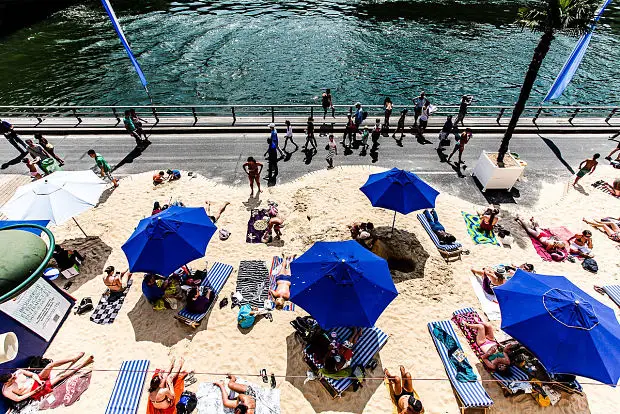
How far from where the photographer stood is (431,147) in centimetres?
1778

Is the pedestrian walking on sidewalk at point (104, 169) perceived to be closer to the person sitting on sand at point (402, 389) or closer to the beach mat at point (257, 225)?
the beach mat at point (257, 225)

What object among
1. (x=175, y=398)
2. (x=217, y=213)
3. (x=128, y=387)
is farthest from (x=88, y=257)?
(x=175, y=398)

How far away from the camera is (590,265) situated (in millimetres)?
11086

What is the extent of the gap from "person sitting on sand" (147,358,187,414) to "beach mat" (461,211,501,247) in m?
10.7

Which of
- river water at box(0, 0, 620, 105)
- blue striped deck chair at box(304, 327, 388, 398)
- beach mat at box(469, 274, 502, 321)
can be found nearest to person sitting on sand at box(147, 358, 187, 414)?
blue striped deck chair at box(304, 327, 388, 398)

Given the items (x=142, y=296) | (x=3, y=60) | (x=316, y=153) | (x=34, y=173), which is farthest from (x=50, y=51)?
(x=142, y=296)

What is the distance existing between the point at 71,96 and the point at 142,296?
1056 inches

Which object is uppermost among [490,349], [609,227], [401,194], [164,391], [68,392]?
[401,194]

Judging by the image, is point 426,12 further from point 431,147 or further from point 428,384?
point 428,384

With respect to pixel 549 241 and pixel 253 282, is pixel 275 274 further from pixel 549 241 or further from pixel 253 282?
Result: pixel 549 241

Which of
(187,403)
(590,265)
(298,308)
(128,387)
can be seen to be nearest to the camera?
(187,403)

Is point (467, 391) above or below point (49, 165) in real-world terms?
below

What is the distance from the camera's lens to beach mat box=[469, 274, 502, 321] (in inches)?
380

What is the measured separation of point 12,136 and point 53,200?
31.1ft
